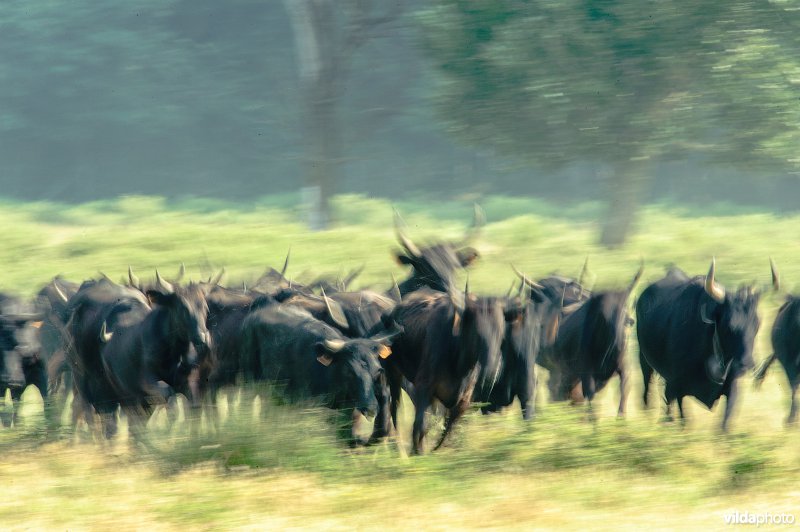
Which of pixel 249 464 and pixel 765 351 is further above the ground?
pixel 249 464

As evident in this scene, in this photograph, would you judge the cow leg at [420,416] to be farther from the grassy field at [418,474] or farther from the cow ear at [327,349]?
the cow ear at [327,349]

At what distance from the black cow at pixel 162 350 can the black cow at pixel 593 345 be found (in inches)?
127

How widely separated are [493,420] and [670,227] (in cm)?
1760

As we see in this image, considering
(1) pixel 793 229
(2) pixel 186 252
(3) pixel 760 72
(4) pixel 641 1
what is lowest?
(1) pixel 793 229

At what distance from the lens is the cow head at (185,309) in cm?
1014

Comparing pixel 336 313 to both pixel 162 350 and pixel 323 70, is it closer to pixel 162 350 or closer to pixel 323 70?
pixel 162 350

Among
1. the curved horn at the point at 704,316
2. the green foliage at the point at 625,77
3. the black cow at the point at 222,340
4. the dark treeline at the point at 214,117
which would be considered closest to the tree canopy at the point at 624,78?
the green foliage at the point at 625,77

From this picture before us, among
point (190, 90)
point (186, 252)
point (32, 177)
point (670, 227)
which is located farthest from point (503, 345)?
point (32, 177)

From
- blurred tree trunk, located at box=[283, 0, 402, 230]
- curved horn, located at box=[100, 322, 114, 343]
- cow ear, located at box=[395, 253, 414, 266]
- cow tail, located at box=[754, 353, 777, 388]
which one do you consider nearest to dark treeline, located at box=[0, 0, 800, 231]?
blurred tree trunk, located at box=[283, 0, 402, 230]

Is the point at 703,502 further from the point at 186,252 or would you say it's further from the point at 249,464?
the point at 186,252

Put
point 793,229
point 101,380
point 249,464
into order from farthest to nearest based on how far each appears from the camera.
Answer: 1. point 793,229
2. point 101,380
3. point 249,464

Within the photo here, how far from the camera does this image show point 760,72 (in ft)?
74.2

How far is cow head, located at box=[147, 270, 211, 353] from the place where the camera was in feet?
33.3

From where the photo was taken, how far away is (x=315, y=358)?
32.9ft
